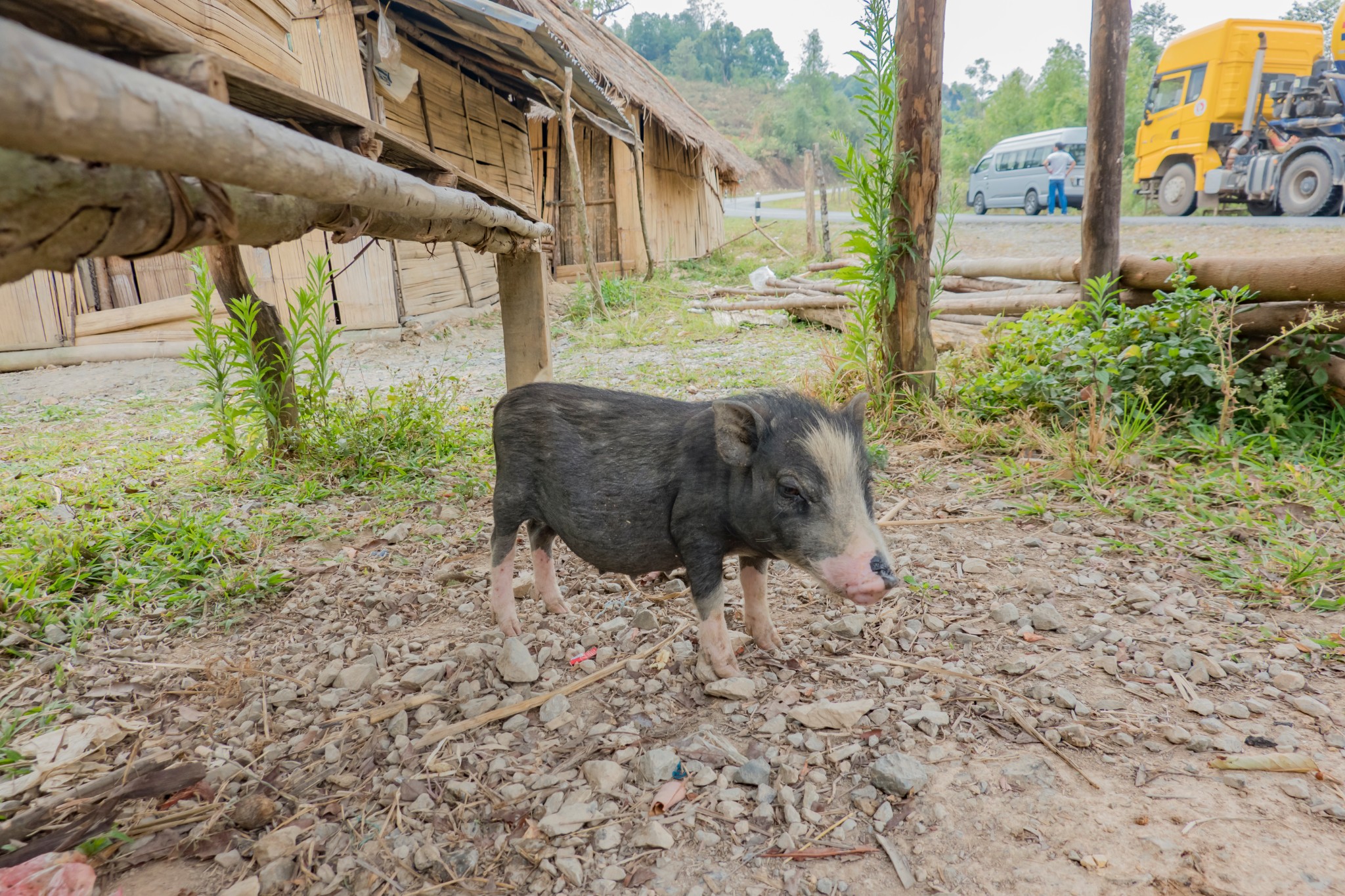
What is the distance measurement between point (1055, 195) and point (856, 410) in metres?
20.6

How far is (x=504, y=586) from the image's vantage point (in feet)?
9.79

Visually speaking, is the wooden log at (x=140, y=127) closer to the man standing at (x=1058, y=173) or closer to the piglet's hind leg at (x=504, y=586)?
the piglet's hind leg at (x=504, y=586)

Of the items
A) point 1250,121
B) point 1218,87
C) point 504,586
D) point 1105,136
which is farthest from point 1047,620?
point 1218,87

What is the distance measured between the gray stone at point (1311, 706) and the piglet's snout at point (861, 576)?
4.57 feet

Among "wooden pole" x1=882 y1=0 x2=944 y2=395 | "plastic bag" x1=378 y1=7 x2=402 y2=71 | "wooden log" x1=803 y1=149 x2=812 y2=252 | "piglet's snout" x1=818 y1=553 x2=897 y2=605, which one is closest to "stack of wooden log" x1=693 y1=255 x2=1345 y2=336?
"wooden pole" x1=882 y1=0 x2=944 y2=395

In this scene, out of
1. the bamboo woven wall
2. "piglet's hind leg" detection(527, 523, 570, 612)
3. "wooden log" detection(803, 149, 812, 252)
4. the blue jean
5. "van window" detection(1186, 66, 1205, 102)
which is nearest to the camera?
"piglet's hind leg" detection(527, 523, 570, 612)

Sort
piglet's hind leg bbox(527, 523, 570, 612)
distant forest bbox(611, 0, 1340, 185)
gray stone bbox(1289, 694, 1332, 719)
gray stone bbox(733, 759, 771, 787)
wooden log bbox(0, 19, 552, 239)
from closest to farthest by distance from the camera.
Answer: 1. wooden log bbox(0, 19, 552, 239)
2. gray stone bbox(733, 759, 771, 787)
3. gray stone bbox(1289, 694, 1332, 719)
4. piglet's hind leg bbox(527, 523, 570, 612)
5. distant forest bbox(611, 0, 1340, 185)

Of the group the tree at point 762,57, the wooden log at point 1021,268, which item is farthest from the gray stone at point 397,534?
the tree at point 762,57

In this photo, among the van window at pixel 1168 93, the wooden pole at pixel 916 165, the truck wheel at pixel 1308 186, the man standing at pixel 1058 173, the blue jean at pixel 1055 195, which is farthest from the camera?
the blue jean at pixel 1055 195

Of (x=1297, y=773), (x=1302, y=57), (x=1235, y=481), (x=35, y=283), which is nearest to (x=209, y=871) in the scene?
(x=1297, y=773)

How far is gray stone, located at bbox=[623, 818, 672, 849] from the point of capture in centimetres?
194

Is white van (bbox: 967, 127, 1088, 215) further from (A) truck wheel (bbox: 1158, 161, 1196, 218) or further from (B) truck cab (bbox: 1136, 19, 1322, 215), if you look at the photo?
(B) truck cab (bbox: 1136, 19, 1322, 215)

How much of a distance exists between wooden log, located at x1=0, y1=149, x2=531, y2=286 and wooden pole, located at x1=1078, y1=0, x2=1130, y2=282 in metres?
5.28

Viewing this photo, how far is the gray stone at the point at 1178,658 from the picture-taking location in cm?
256
